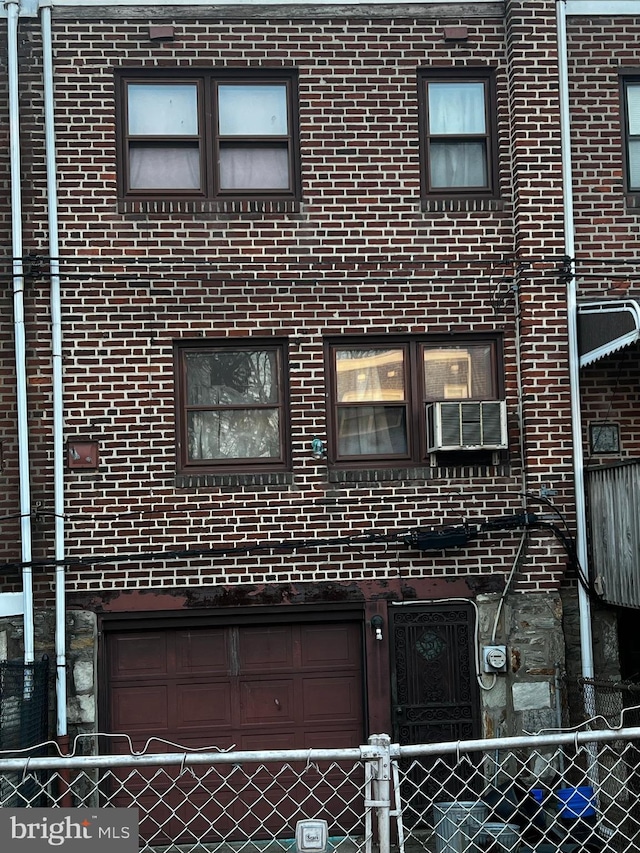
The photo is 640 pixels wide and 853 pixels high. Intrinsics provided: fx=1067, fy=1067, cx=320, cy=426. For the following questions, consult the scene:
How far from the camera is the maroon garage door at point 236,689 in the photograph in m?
10.8

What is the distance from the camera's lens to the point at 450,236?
11305mm

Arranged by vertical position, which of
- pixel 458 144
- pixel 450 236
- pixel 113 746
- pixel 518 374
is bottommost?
pixel 113 746

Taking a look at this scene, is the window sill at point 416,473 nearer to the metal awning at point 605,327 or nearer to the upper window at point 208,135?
the metal awning at point 605,327

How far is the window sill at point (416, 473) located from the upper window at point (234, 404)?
24.8 inches

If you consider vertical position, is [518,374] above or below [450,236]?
below

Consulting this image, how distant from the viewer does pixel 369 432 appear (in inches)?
445

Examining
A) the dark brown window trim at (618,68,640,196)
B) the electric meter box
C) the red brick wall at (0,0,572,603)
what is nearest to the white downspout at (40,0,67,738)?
the red brick wall at (0,0,572,603)

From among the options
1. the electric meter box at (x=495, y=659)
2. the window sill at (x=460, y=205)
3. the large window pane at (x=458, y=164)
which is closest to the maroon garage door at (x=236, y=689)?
the electric meter box at (x=495, y=659)

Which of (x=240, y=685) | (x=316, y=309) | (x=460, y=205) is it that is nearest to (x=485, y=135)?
(x=460, y=205)

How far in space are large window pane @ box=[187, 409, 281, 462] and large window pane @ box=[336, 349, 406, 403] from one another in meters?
0.82

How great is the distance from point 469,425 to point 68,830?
27.3 feet

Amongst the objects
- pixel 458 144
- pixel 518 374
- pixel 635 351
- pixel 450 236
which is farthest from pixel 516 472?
pixel 458 144

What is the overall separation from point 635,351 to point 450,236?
7.54ft

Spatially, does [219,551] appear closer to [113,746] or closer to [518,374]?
[113,746]
